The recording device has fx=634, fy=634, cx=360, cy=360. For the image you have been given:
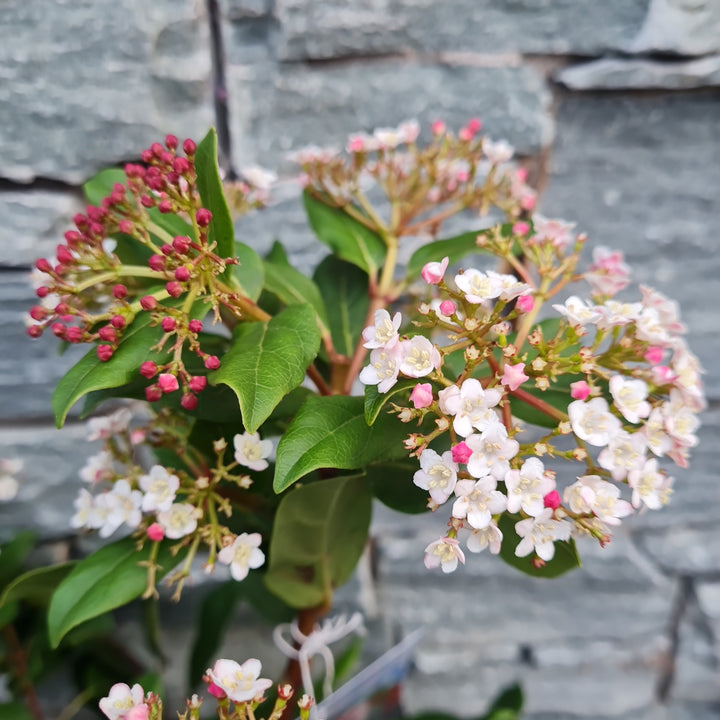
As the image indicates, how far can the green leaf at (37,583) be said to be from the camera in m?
0.68

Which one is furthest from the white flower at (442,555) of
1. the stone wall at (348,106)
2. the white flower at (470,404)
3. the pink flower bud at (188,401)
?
the stone wall at (348,106)

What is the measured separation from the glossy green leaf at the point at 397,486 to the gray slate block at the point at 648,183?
0.58 meters

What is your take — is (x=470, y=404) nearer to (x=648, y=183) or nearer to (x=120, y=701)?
(x=120, y=701)

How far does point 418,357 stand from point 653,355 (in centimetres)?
22

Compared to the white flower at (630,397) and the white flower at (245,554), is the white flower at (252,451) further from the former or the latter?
the white flower at (630,397)

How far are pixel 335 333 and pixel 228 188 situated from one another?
21cm

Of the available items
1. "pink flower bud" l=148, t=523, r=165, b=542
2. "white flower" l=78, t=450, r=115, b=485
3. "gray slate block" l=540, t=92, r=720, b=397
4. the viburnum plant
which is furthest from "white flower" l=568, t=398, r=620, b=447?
"gray slate block" l=540, t=92, r=720, b=397

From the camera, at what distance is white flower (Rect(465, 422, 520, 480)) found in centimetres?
43

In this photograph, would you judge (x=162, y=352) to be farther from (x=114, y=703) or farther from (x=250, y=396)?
(x=114, y=703)

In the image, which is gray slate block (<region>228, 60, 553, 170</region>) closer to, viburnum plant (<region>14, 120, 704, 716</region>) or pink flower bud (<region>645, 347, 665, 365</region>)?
viburnum plant (<region>14, 120, 704, 716</region>)

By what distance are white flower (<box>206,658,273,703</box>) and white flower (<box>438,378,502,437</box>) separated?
0.80 feet

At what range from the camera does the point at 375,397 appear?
0.46 meters

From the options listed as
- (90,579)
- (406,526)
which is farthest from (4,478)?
(406,526)

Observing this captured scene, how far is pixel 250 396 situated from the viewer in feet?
1.43
